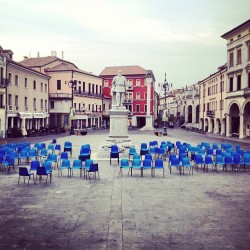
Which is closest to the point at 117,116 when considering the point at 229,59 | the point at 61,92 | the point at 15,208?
the point at 15,208

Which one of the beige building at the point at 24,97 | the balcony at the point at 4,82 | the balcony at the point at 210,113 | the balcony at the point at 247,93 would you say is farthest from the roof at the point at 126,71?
the balcony at the point at 4,82

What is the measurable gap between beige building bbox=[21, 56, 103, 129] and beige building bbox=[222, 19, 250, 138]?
78.4 feet

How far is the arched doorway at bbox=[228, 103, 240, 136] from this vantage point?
42.3m

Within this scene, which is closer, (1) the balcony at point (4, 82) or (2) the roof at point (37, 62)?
(1) the balcony at point (4, 82)

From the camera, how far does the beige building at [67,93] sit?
5325cm

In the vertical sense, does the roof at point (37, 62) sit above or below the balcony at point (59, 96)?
above

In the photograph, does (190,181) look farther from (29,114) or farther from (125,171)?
(29,114)

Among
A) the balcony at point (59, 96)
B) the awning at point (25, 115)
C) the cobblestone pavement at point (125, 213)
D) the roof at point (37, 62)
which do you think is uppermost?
the roof at point (37, 62)

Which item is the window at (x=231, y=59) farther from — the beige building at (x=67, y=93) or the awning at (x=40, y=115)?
the awning at (x=40, y=115)

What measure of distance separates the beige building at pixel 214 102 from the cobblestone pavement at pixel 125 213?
119ft

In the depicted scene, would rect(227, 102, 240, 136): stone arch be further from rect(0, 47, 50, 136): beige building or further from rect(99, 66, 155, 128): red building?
rect(99, 66, 155, 128): red building

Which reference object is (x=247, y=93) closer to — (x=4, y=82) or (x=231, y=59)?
(x=231, y=59)

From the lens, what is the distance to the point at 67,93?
175 feet

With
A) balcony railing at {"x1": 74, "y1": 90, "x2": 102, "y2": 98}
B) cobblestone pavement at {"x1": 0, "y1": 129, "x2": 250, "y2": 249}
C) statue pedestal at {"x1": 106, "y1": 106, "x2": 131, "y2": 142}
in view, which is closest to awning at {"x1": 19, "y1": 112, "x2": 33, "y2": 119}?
balcony railing at {"x1": 74, "y1": 90, "x2": 102, "y2": 98}
